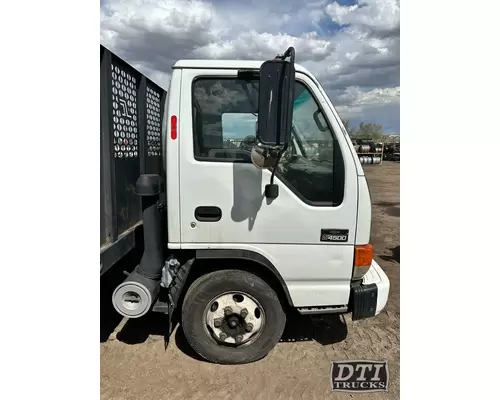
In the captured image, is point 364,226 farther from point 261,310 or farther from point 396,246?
point 396,246

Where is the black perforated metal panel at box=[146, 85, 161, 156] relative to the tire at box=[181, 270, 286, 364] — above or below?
above

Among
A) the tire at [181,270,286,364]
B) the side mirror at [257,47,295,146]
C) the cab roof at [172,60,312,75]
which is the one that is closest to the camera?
the side mirror at [257,47,295,146]

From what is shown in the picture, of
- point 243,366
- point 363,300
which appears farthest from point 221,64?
point 243,366

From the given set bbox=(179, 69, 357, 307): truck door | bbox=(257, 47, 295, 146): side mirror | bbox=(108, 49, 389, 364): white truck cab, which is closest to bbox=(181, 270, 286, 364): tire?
bbox=(108, 49, 389, 364): white truck cab

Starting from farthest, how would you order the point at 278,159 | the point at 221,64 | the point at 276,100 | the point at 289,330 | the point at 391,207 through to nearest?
the point at 391,207 < the point at 289,330 < the point at 221,64 < the point at 278,159 < the point at 276,100

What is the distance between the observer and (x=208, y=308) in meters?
2.58

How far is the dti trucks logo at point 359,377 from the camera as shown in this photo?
245cm

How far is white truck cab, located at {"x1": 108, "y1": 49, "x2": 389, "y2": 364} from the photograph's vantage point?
2406 mm

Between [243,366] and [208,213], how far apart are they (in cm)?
118

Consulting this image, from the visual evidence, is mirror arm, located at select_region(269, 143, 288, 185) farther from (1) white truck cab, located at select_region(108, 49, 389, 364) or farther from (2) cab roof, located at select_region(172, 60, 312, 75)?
(2) cab roof, located at select_region(172, 60, 312, 75)

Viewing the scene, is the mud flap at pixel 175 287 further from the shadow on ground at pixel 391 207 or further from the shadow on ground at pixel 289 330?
the shadow on ground at pixel 391 207

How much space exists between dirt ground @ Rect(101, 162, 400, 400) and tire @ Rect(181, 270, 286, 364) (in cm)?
10

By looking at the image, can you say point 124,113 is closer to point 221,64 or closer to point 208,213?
point 221,64

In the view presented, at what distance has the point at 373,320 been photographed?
10.9 ft
